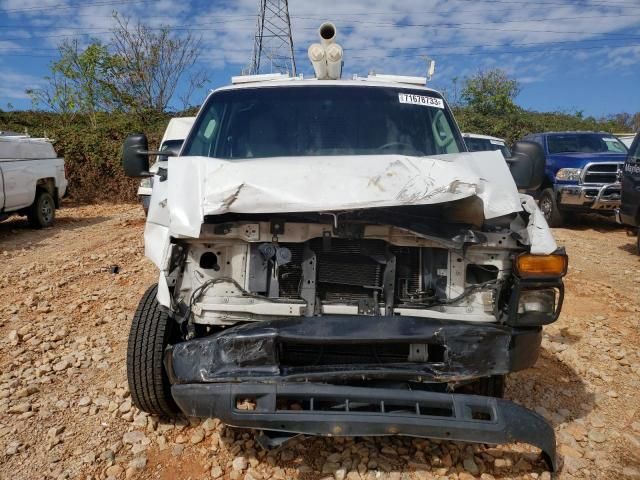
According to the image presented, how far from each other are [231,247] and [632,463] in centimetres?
241

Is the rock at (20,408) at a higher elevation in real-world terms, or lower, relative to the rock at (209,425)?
lower

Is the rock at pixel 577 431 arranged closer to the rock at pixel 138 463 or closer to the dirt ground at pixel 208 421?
the dirt ground at pixel 208 421

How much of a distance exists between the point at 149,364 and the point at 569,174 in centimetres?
928

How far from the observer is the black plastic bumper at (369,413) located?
2113mm

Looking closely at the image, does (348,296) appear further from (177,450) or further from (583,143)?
(583,143)

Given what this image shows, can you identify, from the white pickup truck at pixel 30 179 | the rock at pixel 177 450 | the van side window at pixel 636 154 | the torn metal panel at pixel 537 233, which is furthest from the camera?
the white pickup truck at pixel 30 179

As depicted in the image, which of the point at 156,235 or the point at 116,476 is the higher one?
the point at 156,235

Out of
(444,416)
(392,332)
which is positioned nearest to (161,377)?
(392,332)

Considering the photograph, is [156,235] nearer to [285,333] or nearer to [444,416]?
[285,333]

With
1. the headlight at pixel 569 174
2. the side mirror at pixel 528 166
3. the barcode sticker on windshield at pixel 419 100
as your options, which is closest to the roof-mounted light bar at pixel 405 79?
the barcode sticker on windshield at pixel 419 100

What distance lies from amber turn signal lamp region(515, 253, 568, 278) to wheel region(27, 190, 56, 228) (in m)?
10.0

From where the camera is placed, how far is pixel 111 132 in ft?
54.6

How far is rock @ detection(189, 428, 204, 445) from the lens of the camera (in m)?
2.77

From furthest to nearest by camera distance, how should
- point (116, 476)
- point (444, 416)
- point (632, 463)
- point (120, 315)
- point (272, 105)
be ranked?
point (120, 315) → point (272, 105) → point (632, 463) → point (116, 476) → point (444, 416)
